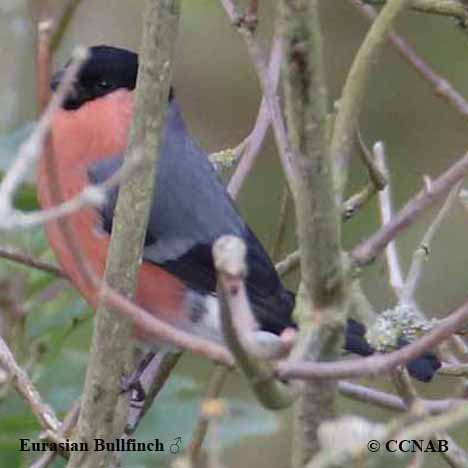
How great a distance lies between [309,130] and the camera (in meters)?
1.22

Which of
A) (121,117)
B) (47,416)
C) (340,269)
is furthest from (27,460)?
(340,269)

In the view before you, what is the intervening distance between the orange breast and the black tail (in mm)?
448

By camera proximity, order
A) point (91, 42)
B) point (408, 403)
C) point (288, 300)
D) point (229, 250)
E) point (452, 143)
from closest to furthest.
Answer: point (229, 250) → point (408, 403) → point (288, 300) → point (91, 42) → point (452, 143)

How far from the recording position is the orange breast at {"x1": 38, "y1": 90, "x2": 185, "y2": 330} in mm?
2629

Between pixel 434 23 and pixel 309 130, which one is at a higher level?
pixel 309 130

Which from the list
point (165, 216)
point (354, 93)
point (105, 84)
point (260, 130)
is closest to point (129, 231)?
point (354, 93)

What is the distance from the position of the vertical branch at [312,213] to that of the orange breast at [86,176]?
1.18 metres

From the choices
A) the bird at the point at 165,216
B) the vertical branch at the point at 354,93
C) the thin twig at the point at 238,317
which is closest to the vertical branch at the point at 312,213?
the thin twig at the point at 238,317

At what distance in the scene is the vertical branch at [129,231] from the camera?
5.19ft

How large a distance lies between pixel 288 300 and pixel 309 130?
1356mm

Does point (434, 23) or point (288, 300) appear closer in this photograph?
point (288, 300)

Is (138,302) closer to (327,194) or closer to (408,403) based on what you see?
(408,403)

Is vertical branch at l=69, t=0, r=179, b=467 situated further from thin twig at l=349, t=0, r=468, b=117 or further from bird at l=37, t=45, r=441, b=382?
bird at l=37, t=45, r=441, b=382

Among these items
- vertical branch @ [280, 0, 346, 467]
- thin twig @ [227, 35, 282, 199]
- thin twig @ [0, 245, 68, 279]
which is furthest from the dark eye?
vertical branch @ [280, 0, 346, 467]
